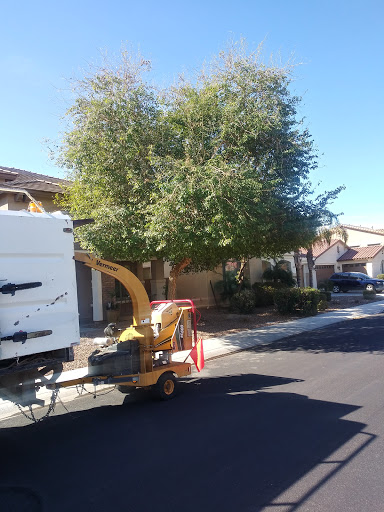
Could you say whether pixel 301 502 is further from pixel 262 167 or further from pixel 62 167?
pixel 62 167

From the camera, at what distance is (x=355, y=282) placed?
32375 mm

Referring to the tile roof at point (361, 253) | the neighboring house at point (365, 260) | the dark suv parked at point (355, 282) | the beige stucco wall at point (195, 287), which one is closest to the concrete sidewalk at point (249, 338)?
the beige stucco wall at point (195, 287)

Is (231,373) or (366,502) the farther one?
(231,373)

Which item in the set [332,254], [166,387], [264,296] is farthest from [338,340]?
[332,254]

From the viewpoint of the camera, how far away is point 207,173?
9.98 metres

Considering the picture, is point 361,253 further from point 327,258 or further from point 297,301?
point 297,301

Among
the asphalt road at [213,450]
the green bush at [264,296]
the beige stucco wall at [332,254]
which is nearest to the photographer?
the asphalt road at [213,450]

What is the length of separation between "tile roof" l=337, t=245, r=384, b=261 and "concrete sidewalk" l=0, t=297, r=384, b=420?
897 inches

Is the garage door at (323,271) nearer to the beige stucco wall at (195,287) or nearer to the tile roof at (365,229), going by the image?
the tile roof at (365,229)

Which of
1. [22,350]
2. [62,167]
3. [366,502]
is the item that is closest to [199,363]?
[22,350]

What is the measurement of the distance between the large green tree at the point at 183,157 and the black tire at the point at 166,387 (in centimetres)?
418

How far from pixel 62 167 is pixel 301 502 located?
1209 cm

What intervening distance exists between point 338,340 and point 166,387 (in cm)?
682

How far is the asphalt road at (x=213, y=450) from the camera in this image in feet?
11.8
